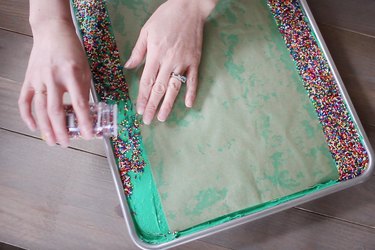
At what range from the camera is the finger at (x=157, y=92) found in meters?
0.84

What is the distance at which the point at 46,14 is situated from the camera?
0.78 m

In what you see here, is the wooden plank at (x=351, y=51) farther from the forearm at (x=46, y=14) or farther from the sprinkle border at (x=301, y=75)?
the forearm at (x=46, y=14)

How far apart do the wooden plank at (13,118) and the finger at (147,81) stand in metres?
0.23

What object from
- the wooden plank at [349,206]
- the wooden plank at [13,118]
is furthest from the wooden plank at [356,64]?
the wooden plank at [13,118]

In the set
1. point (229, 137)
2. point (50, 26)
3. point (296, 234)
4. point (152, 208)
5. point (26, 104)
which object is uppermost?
point (50, 26)

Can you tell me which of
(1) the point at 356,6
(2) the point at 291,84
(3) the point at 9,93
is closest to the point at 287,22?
(2) the point at 291,84

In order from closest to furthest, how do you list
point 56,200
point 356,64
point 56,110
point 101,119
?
point 56,110, point 101,119, point 56,200, point 356,64

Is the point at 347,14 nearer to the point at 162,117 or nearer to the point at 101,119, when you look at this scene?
the point at 162,117

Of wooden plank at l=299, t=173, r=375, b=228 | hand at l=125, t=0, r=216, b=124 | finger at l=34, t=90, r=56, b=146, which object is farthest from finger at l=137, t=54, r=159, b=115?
wooden plank at l=299, t=173, r=375, b=228

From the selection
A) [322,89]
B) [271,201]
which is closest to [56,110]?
[271,201]

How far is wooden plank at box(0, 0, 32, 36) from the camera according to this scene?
1.03 m

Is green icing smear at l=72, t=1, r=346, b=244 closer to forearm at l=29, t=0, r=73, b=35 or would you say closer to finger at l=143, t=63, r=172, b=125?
finger at l=143, t=63, r=172, b=125

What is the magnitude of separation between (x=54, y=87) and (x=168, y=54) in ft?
0.94

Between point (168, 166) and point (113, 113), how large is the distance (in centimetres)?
20
